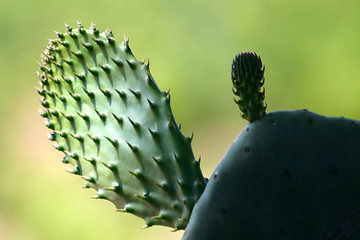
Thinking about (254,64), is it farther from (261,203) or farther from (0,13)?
(0,13)

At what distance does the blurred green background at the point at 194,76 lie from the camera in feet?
9.71

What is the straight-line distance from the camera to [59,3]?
10.7ft

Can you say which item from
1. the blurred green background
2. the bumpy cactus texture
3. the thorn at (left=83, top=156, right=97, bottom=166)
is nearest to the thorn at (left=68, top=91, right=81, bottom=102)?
the bumpy cactus texture

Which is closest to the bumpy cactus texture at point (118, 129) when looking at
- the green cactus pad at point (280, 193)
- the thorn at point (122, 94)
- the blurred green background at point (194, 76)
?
the thorn at point (122, 94)

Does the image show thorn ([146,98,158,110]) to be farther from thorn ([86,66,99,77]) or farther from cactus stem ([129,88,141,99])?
thorn ([86,66,99,77])

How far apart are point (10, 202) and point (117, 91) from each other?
2.54 meters

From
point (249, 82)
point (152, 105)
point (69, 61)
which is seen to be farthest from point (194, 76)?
point (249, 82)

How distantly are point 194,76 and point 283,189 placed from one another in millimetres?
2452

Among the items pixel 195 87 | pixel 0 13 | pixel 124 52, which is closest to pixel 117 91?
pixel 124 52

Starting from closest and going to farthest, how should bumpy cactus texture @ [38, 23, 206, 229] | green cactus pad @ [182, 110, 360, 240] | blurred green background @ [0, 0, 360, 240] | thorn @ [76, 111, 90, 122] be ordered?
1. green cactus pad @ [182, 110, 360, 240]
2. bumpy cactus texture @ [38, 23, 206, 229]
3. thorn @ [76, 111, 90, 122]
4. blurred green background @ [0, 0, 360, 240]

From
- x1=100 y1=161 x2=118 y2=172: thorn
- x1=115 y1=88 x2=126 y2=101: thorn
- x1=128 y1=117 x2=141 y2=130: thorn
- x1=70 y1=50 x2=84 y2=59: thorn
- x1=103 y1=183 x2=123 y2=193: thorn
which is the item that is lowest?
x1=103 y1=183 x2=123 y2=193: thorn

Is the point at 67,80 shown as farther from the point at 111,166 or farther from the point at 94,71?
the point at 111,166

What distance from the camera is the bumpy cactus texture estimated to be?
782 mm

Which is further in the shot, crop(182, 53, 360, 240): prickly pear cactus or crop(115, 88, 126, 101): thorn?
crop(115, 88, 126, 101): thorn
